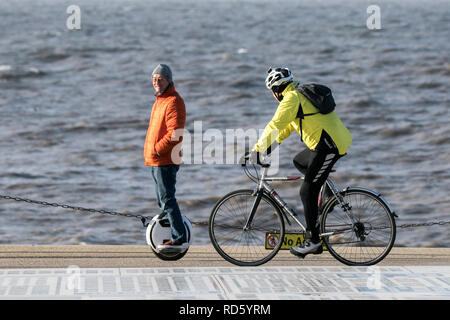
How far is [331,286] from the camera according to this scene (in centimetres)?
721

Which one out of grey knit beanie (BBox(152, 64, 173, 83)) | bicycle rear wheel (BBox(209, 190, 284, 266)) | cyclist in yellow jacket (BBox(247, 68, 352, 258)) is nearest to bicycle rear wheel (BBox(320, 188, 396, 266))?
cyclist in yellow jacket (BBox(247, 68, 352, 258))

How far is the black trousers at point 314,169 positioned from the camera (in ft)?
25.1

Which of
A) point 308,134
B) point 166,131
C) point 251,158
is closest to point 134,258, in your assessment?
point 166,131

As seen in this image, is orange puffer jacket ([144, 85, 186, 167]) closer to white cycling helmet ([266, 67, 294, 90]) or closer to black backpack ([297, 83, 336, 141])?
white cycling helmet ([266, 67, 294, 90])

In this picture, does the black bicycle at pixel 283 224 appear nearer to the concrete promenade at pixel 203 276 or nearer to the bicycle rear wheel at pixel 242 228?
the bicycle rear wheel at pixel 242 228

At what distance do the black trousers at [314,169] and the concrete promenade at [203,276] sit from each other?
1.75 ft

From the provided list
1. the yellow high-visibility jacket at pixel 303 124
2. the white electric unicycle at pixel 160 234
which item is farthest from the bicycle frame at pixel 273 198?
the white electric unicycle at pixel 160 234

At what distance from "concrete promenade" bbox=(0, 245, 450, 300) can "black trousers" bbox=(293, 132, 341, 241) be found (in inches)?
21.0

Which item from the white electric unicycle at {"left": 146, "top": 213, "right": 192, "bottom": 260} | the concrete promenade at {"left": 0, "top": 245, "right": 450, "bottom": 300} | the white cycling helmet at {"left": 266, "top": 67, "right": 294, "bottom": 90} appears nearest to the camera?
the concrete promenade at {"left": 0, "top": 245, "right": 450, "bottom": 300}

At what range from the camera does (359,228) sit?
7926 mm

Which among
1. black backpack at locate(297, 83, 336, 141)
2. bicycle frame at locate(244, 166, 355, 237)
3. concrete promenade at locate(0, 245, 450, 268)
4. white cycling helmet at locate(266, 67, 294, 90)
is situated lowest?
concrete promenade at locate(0, 245, 450, 268)

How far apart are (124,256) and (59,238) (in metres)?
7.21

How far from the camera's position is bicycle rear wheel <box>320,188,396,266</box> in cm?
785
